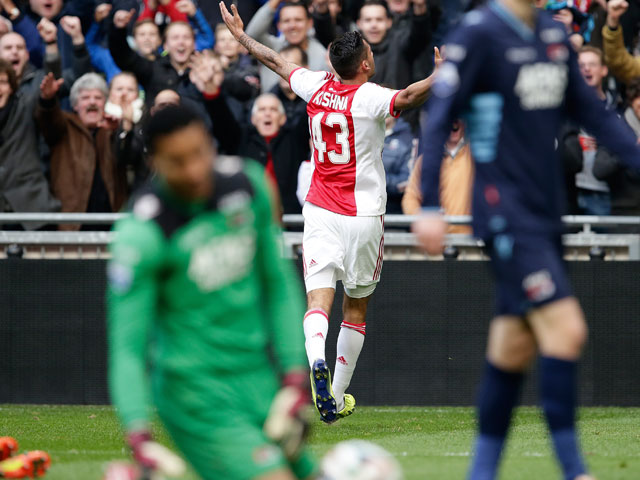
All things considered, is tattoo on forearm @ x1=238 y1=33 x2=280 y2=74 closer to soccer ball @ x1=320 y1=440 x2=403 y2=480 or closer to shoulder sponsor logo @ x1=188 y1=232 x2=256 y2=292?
shoulder sponsor logo @ x1=188 y1=232 x2=256 y2=292

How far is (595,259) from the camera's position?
12.0 metres

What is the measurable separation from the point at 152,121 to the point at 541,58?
6.74 ft

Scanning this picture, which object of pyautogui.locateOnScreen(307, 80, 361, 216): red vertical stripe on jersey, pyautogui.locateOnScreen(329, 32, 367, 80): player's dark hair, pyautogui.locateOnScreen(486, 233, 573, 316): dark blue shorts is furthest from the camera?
pyautogui.locateOnScreen(307, 80, 361, 216): red vertical stripe on jersey

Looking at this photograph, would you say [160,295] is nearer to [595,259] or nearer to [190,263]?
[190,263]

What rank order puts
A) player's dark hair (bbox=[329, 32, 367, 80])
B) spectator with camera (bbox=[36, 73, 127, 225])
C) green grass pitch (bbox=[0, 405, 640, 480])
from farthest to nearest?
1. spectator with camera (bbox=[36, 73, 127, 225])
2. player's dark hair (bbox=[329, 32, 367, 80])
3. green grass pitch (bbox=[0, 405, 640, 480])

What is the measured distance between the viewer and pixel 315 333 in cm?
955

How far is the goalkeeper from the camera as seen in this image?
14.9ft

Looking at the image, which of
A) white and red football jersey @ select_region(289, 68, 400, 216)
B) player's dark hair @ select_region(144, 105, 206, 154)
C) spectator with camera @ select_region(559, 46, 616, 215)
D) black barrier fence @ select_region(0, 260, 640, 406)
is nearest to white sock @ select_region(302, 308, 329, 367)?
white and red football jersey @ select_region(289, 68, 400, 216)

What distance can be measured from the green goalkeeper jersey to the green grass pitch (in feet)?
8.34

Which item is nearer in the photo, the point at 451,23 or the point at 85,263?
the point at 85,263

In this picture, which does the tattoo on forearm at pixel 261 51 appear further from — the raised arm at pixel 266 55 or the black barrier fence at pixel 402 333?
the black barrier fence at pixel 402 333

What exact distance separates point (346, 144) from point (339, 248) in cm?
82

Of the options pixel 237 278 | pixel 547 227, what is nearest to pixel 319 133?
pixel 547 227

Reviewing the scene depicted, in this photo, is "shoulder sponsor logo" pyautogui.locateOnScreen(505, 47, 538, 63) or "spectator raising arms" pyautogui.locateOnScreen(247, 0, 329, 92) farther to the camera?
"spectator raising arms" pyautogui.locateOnScreen(247, 0, 329, 92)
